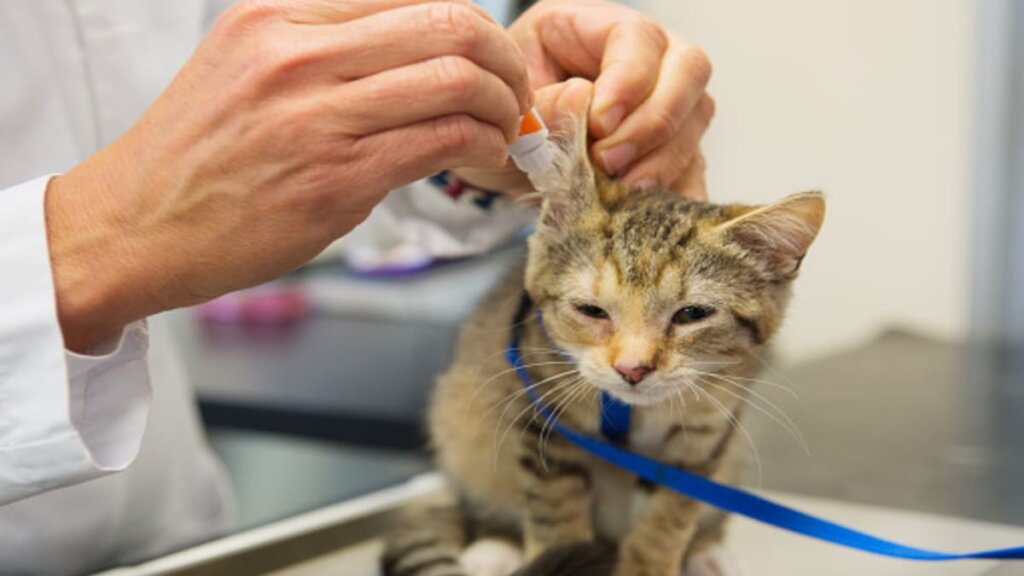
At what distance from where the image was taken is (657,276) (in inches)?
33.9

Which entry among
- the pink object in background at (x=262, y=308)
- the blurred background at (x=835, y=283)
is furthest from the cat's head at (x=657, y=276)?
the pink object in background at (x=262, y=308)

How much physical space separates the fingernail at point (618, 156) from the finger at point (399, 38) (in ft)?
0.88

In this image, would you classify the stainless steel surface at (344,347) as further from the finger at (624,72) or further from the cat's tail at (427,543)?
the finger at (624,72)

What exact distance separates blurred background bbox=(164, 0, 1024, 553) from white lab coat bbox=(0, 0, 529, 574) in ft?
2.28

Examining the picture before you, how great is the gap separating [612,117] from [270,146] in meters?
0.33

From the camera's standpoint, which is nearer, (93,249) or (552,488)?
(93,249)

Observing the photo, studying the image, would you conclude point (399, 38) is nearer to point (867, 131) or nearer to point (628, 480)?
point (628, 480)

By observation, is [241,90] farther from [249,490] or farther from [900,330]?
[900,330]

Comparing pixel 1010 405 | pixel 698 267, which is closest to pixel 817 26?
pixel 1010 405

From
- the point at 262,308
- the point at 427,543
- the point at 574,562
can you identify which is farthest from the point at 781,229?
the point at 262,308

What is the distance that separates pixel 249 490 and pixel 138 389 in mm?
1872

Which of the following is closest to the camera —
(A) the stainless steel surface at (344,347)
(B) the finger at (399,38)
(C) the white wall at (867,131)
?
(B) the finger at (399,38)

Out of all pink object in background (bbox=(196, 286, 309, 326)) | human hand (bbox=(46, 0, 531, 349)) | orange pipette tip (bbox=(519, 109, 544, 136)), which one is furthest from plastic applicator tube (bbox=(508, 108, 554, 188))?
pink object in background (bbox=(196, 286, 309, 326))

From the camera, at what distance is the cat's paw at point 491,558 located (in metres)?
0.94
